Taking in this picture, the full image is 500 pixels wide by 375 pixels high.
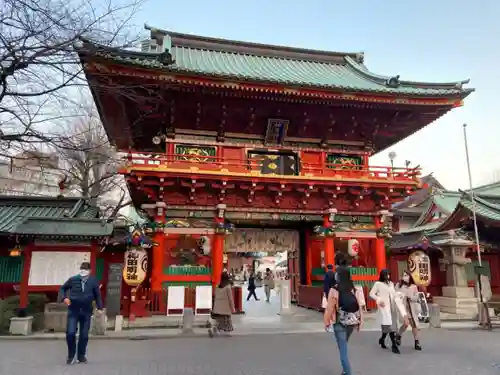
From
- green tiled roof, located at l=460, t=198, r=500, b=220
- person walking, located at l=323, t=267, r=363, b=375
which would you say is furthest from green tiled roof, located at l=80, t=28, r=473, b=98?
person walking, located at l=323, t=267, r=363, b=375

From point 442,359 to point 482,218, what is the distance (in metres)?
9.86

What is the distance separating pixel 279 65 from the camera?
19047 millimetres

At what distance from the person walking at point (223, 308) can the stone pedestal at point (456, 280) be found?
10.5 meters

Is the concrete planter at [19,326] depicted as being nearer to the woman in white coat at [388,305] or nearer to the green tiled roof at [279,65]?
the green tiled roof at [279,65]

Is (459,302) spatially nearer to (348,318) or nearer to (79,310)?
(348,318)

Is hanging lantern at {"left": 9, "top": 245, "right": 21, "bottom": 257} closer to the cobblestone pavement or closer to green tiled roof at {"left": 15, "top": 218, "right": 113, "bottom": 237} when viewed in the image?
green tiled roof at {"left": 15, "top": 218, "right": 113, "bottom": 237}

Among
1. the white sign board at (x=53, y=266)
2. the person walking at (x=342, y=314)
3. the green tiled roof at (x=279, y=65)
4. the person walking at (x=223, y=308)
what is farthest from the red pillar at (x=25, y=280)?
the person walking at (x=342, y=314)

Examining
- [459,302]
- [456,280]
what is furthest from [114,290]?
[456,280]

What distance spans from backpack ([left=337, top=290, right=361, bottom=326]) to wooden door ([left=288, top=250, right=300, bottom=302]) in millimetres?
11905

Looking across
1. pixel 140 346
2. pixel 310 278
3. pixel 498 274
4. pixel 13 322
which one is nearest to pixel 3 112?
pixel 140 346

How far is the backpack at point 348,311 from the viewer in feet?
19.5

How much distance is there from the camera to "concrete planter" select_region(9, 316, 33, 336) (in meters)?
10.5

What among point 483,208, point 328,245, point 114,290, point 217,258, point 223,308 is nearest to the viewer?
point 223,308

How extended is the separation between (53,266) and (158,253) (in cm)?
352
